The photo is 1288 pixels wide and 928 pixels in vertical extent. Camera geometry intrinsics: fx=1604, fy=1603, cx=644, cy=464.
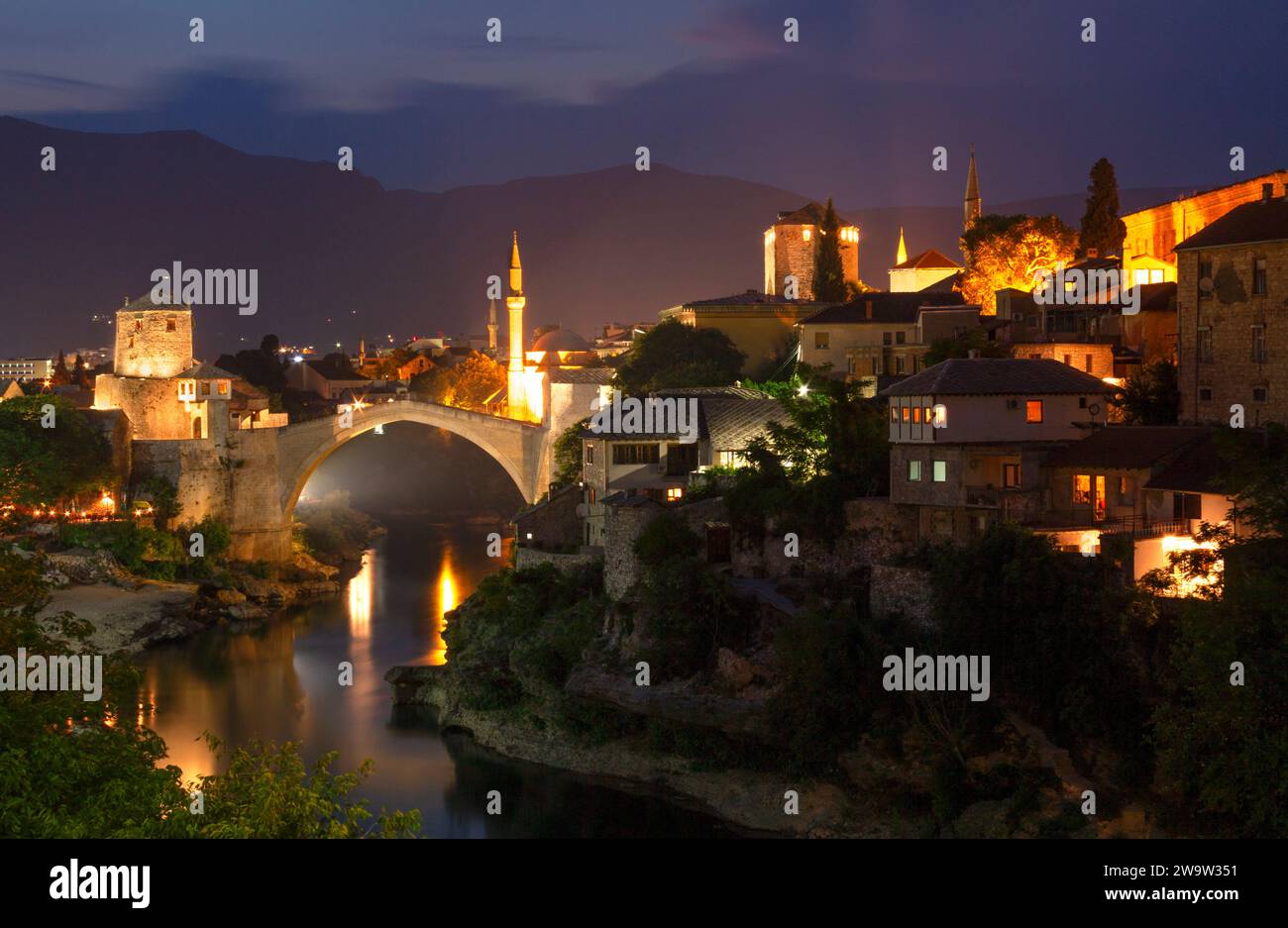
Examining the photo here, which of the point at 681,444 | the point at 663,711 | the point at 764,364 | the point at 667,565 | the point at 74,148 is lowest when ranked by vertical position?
the point at 663,711

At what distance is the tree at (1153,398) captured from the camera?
2544 cm

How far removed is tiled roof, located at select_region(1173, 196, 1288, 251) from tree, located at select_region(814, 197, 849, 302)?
16.4 meters

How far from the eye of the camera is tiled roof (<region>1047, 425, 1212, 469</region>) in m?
20.8

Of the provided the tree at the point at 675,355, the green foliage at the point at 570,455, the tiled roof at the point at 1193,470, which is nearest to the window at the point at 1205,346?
the tiled roof at the point at 1193,470

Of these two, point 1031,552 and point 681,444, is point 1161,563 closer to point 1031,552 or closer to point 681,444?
point 1031,552

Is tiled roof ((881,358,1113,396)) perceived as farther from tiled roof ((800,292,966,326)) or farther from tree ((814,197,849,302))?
tree ((814,197,849,302))

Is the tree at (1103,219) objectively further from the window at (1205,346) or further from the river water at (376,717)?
the river water at (376,717)

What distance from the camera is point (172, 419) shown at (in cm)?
4394

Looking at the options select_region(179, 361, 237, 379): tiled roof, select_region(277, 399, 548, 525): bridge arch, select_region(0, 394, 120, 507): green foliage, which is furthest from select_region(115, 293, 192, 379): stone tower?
select_region(277, 399, 548, 525): bridge arch

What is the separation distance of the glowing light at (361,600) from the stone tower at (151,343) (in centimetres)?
770

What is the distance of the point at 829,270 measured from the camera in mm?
41625

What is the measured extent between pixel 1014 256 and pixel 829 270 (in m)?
7.78
